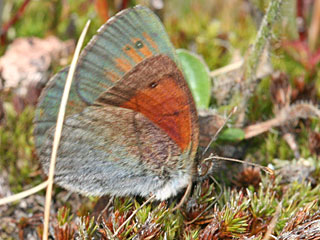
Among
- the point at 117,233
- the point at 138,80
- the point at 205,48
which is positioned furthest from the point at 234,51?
the point at 117,233

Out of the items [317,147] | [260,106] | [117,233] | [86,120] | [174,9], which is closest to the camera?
[117,233]

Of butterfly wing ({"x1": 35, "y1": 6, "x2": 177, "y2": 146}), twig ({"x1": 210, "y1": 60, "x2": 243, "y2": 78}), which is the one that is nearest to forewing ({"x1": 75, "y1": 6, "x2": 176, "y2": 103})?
butterfly wing ({"x1": 35, "y1": 6, "x2": 177, "y2": 146})

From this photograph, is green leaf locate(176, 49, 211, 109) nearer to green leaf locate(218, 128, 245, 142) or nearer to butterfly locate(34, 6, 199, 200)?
green leaf locate(218, 128, 245, 142)

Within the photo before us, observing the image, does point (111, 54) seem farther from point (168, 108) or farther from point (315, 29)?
point (315, 29)

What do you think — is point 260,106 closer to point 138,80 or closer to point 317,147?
point 317,147

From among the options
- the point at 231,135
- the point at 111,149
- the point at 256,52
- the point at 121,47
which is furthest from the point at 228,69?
the point at 111,149

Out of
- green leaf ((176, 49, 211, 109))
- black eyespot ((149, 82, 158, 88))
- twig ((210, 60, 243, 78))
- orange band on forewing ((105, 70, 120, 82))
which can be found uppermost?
orange band on forewing ((105, 70, 120, 82))

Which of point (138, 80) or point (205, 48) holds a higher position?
point (138, 80)
